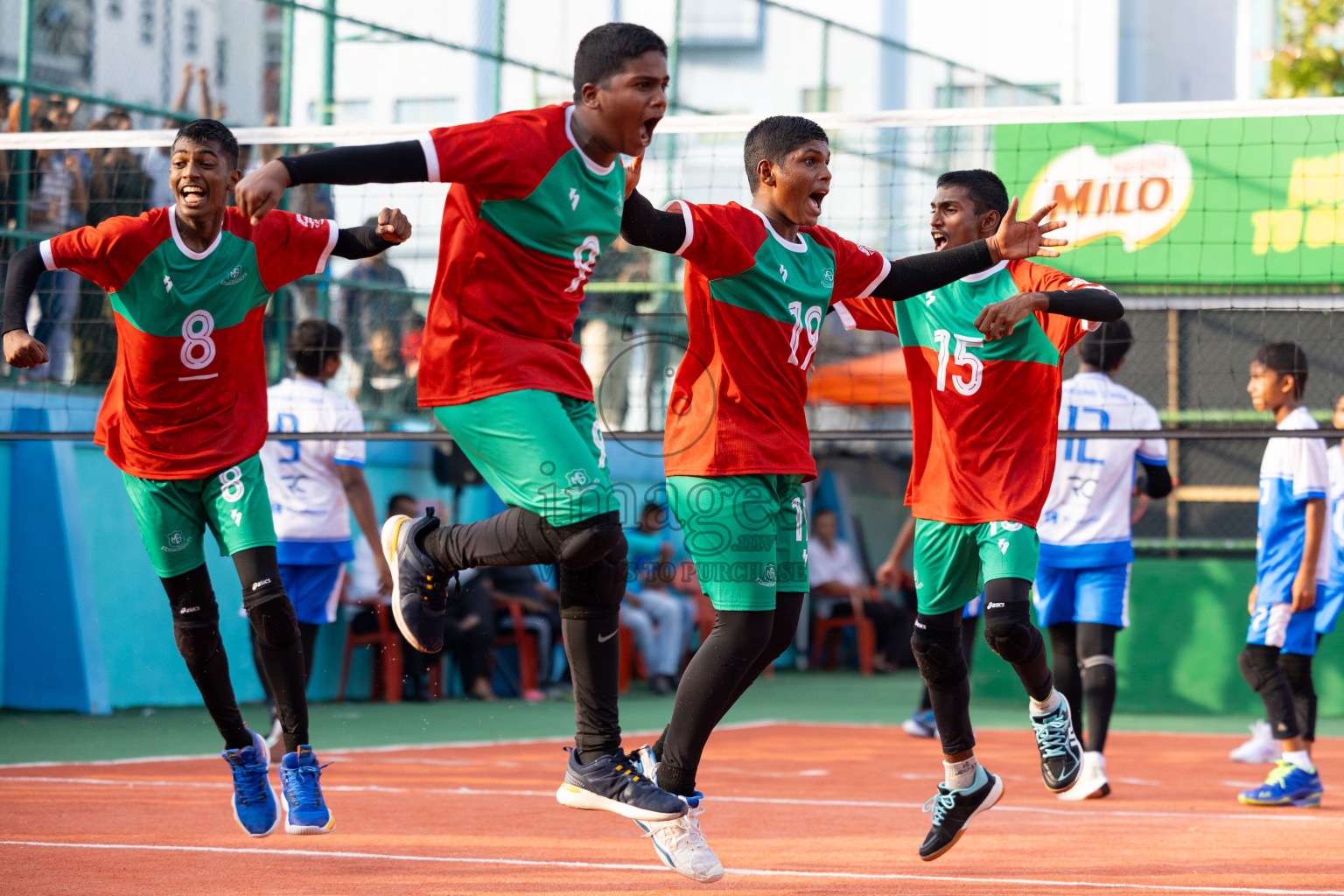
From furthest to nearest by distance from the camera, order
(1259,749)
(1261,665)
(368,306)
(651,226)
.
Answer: (368,306) → (1259,749) → (1261,665) → (651,226)

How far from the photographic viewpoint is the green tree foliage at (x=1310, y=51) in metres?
20.6

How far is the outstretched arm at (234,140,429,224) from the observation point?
428 cm

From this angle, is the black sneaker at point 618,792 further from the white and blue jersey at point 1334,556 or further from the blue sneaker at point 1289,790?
the white and blue jersey at point 1334,556

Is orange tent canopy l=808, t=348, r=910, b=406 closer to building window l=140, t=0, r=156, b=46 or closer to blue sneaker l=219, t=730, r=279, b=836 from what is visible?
building window l=140, t=0, r=156, b=46

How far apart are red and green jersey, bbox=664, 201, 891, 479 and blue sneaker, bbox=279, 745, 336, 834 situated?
1.83 metres

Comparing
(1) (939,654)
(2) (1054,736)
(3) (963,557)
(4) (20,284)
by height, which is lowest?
(2) (1054,736)

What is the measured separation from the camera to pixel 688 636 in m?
15.2

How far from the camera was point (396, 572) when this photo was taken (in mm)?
5297

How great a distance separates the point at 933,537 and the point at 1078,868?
→ 1.30 meters

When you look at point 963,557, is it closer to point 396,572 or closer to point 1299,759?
point 396,572

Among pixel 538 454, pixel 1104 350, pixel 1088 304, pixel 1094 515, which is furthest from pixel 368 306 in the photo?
pixel 538 454

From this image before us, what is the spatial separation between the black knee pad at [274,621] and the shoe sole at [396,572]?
66 centimetres

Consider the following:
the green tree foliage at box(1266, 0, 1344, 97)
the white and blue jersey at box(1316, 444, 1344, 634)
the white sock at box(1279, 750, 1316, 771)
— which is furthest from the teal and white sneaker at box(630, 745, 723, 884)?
the green tree foliage at box(1266, 0, 1344, 97)

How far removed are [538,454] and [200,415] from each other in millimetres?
1908
